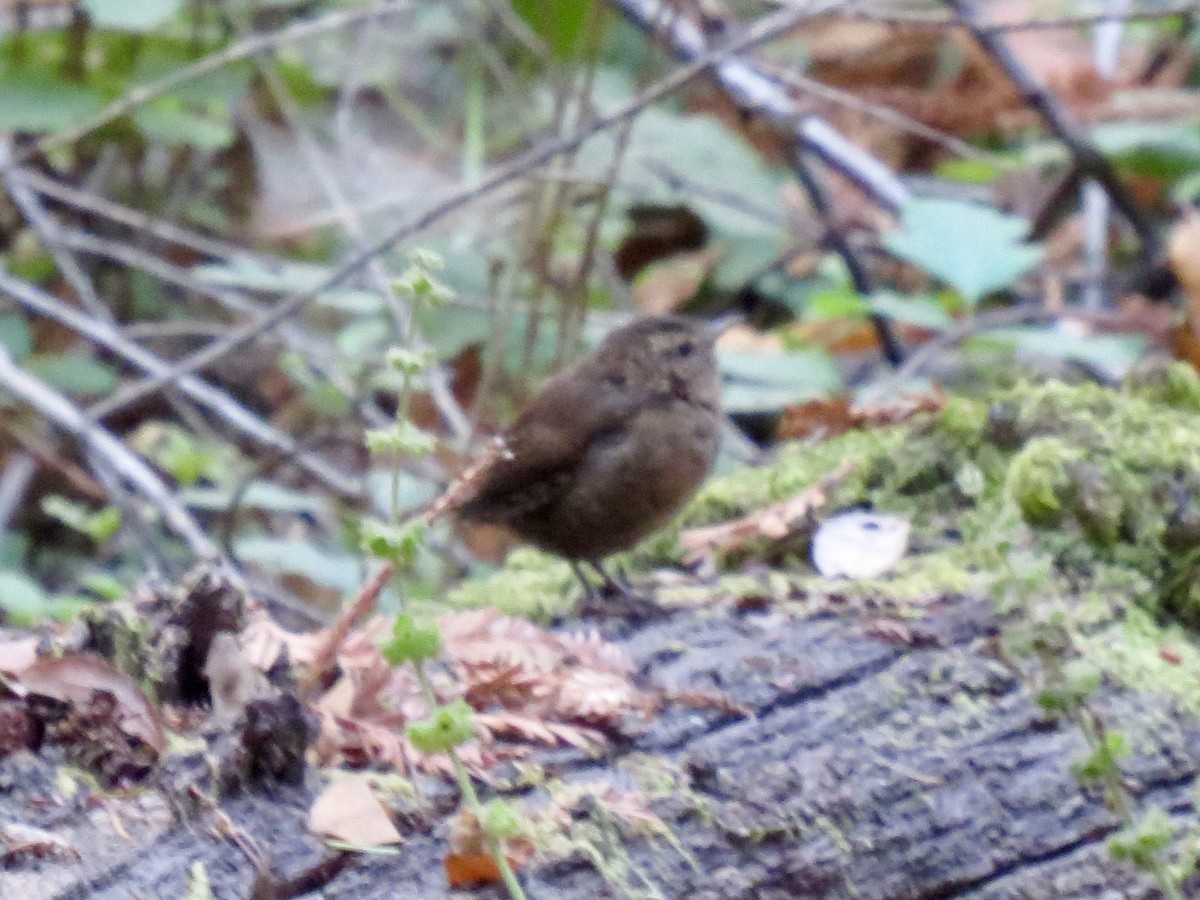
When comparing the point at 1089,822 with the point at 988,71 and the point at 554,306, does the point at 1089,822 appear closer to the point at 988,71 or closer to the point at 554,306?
the point at 554,306

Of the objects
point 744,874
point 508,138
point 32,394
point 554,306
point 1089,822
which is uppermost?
point 508,138

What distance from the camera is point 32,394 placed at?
Answer: 385 cm

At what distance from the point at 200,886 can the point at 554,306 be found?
12.1 feet

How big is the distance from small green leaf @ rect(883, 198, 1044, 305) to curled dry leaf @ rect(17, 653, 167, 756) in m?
2.24

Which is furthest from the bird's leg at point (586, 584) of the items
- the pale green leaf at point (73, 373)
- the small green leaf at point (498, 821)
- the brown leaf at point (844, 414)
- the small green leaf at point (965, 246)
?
the pale green leaf at point (73, 373)

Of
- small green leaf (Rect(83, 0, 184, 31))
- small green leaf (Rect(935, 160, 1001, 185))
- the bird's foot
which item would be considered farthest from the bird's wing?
small green leaf (Rect(935, 160, 1001, 185))

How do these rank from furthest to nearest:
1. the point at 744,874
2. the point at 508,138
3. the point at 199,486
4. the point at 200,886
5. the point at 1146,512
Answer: the point at 508,138
the point at 199,486
the point at 1146,512
the point at 744,874
the point at 200,886

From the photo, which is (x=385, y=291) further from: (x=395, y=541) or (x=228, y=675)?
(x=395, y=541)

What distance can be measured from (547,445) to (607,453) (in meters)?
0.12

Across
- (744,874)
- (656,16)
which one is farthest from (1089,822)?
(656,16)

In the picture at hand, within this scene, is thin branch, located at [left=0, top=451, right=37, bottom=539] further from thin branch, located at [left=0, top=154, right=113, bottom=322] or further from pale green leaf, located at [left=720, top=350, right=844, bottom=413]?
pale green leaf, located at [left=720, top=350, right=844, bottom=413]

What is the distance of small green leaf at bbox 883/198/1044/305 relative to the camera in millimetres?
3529

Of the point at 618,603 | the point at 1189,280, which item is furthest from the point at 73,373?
the point at 1189,280

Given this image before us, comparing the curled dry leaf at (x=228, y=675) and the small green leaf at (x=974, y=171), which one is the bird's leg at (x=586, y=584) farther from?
the small green leaf at (x=974, y=171)
